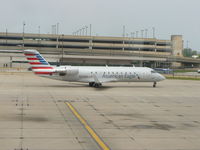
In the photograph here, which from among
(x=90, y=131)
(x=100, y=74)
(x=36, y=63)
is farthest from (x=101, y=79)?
(x=90, y=131)

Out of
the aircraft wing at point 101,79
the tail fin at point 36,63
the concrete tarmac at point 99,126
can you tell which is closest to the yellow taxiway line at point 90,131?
the concrete tarmac at point 99,126

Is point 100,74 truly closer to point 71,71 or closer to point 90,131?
point 71,71

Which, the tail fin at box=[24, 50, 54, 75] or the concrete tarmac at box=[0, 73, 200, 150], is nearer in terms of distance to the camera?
the concrete tarmac at box=[0, 73, 200, 150]

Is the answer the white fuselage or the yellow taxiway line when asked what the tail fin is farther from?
the yellow taxiway line

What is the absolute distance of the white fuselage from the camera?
38206 millimetres

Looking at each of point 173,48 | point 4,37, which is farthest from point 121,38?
point 4,37

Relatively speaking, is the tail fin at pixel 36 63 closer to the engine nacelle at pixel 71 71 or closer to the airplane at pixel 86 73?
the airplane at pixel 86 73

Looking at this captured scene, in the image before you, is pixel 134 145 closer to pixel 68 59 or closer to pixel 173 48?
pixel 68 59

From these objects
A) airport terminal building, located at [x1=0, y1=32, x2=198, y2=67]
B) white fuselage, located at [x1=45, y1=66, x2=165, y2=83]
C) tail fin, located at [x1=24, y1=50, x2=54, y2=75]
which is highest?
airport terminal building, located at [x1=0, y1=32, x2=198, y2=67]

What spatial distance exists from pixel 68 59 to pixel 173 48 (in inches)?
2813

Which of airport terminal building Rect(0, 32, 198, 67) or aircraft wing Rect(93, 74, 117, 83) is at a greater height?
airport terminal building Rect(0, 32, 198, 67)

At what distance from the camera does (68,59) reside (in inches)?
3922

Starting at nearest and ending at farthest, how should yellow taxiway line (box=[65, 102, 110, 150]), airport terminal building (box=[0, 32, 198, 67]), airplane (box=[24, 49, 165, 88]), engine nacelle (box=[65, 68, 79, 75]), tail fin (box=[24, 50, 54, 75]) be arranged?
1. yellow taxiway line (box=[65, 102, 110, 150])
2. tail fin (box=[24, 50, 54, 75])
3. airplane (box=[24, 49, 165, 88])
4. engine nacelle (box=[65, 68, 79, 75])
5. airport terminal building (box=[0, 32, 198, 67])

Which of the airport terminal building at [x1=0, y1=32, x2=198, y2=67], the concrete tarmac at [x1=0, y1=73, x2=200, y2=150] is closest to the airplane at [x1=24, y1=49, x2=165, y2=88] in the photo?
the concrete tarmac at [x1=0, y1=73, x2=200, y2=150]
